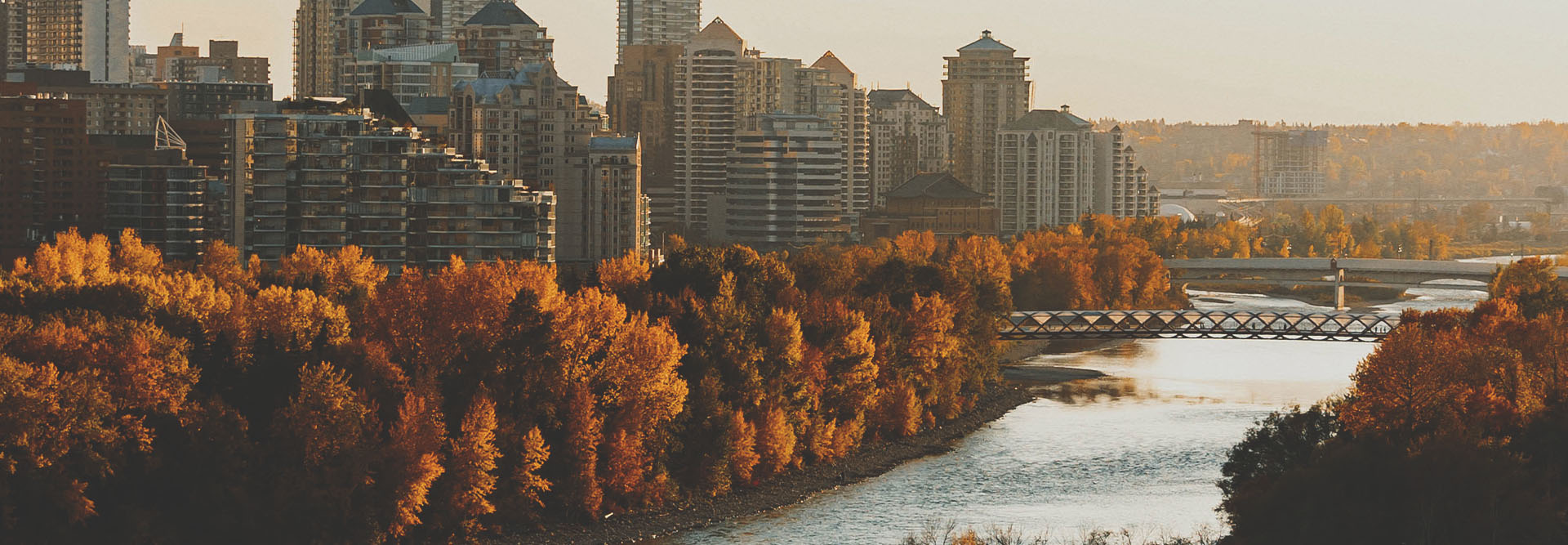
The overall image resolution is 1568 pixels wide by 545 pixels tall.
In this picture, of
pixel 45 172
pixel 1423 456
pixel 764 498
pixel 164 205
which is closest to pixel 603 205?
pixel 164 205

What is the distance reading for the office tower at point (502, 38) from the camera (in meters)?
96.2

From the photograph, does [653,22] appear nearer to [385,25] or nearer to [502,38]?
[385,25]

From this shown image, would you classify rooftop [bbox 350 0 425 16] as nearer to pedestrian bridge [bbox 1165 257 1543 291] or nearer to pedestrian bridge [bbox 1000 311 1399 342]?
pedestrian bridge [bbox 1165 257 1543 291]

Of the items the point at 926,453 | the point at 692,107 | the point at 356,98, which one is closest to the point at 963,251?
the point at 356,98

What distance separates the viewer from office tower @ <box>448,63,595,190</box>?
7038cm

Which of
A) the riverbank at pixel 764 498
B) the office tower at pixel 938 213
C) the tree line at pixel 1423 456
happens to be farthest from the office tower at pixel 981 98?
the tree line at pixel 1423 456

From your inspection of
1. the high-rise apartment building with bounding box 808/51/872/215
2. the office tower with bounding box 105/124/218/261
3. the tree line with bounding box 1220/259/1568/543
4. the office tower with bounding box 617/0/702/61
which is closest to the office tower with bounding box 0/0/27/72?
the office tower with bounding box 617/0/702/61

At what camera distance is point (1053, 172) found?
389 ft

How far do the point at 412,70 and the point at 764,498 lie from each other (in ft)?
198

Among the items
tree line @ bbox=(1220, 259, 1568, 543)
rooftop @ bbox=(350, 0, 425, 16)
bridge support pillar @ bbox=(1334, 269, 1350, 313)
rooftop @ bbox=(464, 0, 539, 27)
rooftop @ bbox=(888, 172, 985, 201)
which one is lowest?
tree line @ bbox=(1220, 259, 1568, 543)

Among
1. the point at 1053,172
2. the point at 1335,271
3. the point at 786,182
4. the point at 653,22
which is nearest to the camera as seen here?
the point at 1335,271

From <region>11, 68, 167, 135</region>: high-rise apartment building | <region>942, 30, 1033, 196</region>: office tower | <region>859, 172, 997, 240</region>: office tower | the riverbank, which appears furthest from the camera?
<region>942, 30, 1033, 196</region>: office tower

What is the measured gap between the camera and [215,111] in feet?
335

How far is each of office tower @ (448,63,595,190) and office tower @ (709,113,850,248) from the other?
2798 centimetres
